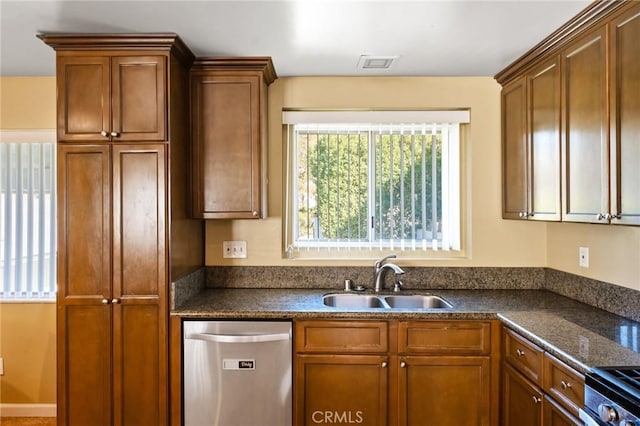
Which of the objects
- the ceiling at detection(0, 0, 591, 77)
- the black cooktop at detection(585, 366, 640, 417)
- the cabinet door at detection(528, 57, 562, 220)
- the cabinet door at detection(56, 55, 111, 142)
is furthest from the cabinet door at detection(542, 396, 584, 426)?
the cabinet door at detection(56, 55, 111, 142)

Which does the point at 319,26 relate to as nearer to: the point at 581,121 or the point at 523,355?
the point at 581,121

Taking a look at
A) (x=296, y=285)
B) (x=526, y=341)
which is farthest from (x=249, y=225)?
(x=526, y=341)

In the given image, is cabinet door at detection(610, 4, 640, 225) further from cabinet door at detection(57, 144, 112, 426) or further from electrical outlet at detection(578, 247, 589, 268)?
cabinet door at detection(57, 144, 112, 426)

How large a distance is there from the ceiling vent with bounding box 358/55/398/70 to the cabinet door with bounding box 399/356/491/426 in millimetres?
1726

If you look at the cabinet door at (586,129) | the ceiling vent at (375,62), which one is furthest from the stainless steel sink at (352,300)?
the ceiling vent at (375,62)

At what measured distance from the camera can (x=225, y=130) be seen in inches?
97.1

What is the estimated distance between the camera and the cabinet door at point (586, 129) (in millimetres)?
1722

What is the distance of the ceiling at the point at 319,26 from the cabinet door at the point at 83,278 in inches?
25.7

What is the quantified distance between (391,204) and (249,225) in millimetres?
1006

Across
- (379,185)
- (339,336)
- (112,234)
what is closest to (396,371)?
(339,336)

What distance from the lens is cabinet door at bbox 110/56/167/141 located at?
2.14 meters

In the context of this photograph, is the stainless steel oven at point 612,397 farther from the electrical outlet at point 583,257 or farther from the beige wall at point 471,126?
the beige wall at point 471,126

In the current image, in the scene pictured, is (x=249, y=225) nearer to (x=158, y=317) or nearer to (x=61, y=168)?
(x=158, y=317)

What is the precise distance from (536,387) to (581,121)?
1.22 m
